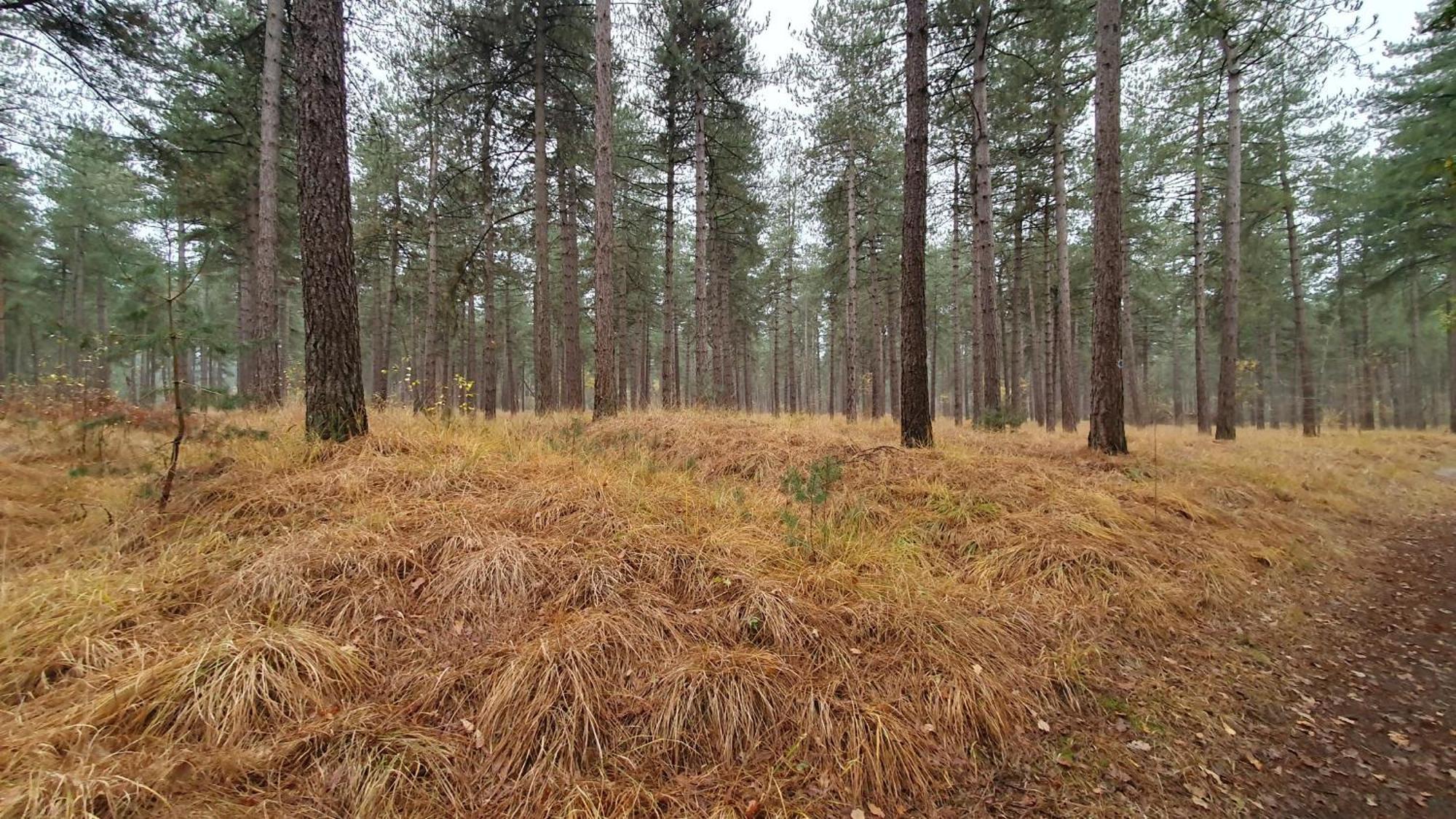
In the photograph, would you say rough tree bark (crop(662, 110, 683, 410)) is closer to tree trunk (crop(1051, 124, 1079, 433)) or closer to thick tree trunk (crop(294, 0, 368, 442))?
thick tree trunk (crop(294, 0, 368, 442))

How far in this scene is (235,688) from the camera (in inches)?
84.0

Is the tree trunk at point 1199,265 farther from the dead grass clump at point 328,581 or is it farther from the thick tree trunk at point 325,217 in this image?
the dead grass clump at point 328,581

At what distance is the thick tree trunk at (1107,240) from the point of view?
7254 millimetres

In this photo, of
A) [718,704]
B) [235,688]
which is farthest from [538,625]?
[235,688]

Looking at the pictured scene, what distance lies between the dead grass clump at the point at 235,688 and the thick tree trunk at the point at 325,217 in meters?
3.15

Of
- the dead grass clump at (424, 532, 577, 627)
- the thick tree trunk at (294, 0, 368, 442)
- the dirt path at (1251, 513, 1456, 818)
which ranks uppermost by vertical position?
the thick tree trunk at (294, 0, 368, 442)

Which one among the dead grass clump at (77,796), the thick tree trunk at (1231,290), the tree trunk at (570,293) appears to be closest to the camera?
the dead grass clump at (77,796)

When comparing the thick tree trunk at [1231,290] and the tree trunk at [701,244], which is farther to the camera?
the tree trunk at [701,244]

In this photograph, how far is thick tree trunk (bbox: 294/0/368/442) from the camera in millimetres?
4797

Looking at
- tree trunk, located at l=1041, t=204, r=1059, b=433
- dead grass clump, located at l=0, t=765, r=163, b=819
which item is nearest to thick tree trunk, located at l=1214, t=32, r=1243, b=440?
tree trunk, located at l=1041, t=204, r=1059, b=433

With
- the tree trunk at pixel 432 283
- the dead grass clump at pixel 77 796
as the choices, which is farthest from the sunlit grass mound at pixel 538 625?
the tree trunk at pixel 432 283

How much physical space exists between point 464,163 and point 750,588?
14.8 m

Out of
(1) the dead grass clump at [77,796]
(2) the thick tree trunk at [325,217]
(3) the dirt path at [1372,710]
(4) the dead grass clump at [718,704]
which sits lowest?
(3) the dirt path at [1372,710]

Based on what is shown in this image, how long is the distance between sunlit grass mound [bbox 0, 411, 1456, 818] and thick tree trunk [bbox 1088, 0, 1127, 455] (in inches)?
96.2
